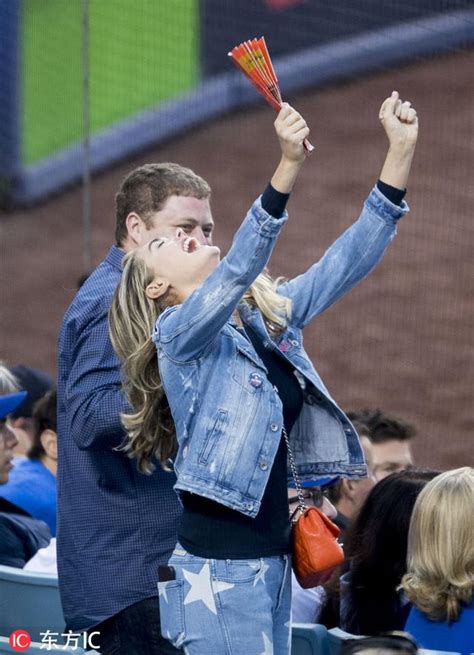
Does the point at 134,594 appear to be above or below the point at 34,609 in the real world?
above

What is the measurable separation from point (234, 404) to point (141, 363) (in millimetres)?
250

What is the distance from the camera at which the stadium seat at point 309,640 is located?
270 cm

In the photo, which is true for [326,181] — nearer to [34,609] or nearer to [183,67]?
[183,67]

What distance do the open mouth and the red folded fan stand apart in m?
0.35

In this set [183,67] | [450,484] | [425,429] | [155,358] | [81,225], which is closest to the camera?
[155,358]

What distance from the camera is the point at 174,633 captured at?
2.35 meters

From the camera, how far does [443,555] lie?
8.62ft

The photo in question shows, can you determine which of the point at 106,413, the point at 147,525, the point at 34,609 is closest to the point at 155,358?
the point at 106,413

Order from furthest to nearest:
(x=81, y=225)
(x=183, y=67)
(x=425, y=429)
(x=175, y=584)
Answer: (x=81, y=225)
(x=183, y=67)
(x=425, y=429)
(x=175, y=584)

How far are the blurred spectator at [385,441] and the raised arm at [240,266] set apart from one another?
196cm

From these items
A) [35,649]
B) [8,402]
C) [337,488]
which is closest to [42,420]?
[8,402]

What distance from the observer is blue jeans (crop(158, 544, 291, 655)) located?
229 cm

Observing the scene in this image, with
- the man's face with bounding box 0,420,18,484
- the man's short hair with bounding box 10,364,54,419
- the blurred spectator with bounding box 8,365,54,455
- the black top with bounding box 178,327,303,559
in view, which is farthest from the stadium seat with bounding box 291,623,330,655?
the man's short hair with bounding box 10,364,54,419

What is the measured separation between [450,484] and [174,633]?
2.30 feet
